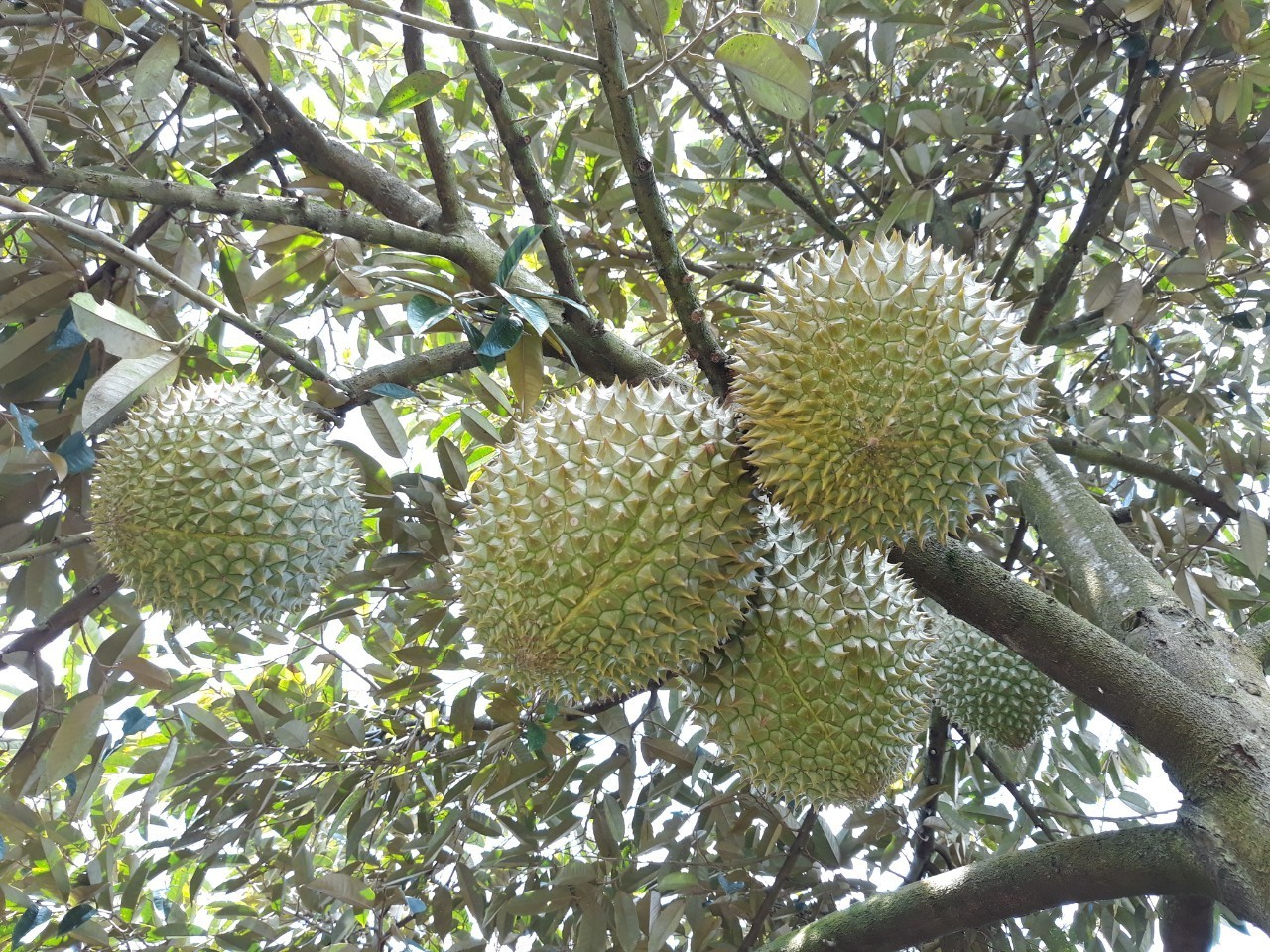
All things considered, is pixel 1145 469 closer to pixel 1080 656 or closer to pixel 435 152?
pixel 1080 656

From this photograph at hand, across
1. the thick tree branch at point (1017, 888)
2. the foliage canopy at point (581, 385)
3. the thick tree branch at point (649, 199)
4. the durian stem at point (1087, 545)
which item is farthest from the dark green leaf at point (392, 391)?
the durian stem at point (1087, 545)

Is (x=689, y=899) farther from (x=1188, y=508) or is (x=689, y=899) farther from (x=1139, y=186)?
(x=1139, y=186)

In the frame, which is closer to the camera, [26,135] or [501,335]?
[26,135]

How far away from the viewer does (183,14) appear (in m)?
1.99

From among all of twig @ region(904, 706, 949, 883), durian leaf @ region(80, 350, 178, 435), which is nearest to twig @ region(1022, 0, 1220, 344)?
twig @ region(904, 706, 949, 883)

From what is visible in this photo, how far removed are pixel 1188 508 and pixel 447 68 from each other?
Result: 297 cm

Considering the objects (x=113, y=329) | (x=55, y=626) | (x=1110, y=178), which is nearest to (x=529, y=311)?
(x=113, y=329)

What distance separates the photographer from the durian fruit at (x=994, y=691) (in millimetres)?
2740

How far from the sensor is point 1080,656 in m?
1.74

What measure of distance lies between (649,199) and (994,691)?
6.43ft

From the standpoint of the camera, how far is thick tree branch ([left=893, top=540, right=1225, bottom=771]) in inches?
66.2

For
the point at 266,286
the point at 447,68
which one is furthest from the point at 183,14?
the point at 447,68

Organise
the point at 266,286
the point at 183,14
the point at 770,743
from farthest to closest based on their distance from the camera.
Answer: the point at 266,286
the point at 183,14
the point at 770,743

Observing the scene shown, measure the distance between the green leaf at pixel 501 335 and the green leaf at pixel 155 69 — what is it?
92 centimetres
